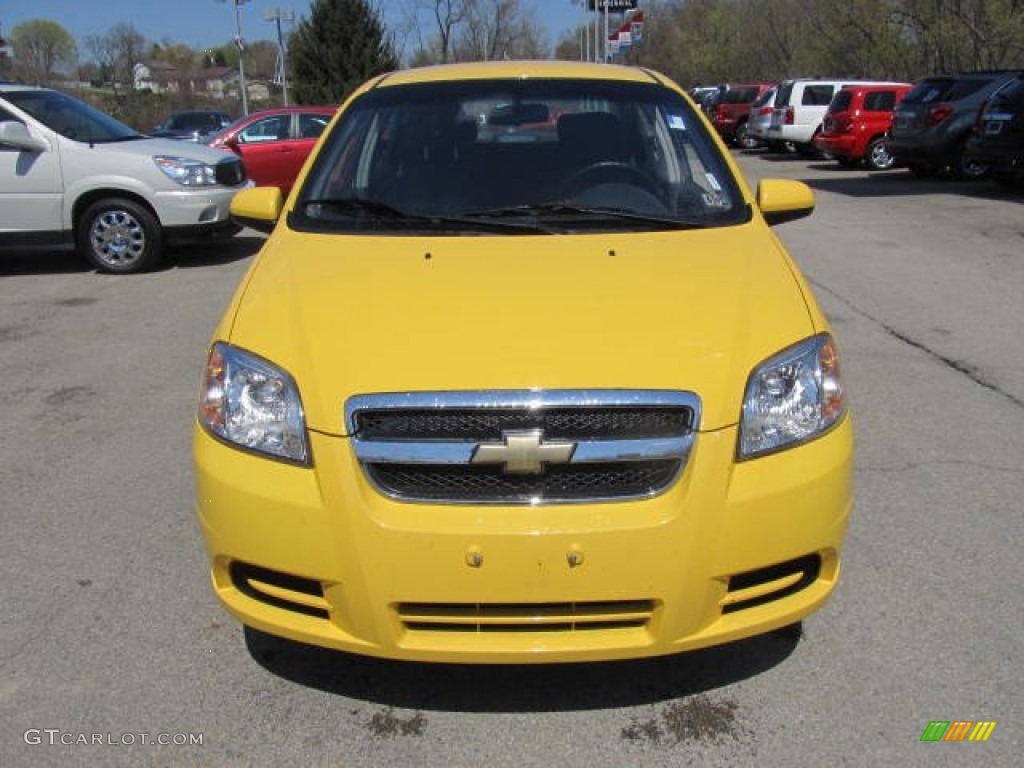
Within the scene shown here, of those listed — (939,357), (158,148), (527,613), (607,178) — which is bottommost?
(939,357)

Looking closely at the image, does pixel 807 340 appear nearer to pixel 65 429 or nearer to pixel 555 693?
pixel 555 693

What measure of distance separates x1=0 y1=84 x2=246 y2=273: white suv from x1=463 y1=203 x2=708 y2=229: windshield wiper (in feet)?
20.2

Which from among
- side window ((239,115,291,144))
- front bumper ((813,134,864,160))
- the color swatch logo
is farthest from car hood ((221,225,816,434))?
front bumper ((813,134,864,160))

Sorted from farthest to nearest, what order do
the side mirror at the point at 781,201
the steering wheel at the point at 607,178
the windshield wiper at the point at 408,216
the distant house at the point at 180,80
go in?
the distant house at the point at 180,80 → the side mirror at the point at 781,201 → the steering wheel at the point at 607,178 → the windshield wiper at the point at 408,216

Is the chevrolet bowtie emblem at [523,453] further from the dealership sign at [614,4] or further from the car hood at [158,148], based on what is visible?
the dealership sign at [614,4]

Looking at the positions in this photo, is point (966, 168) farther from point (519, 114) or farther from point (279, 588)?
point (279, 588)

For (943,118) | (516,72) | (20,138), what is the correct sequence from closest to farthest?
(516,72), (20,138), (943,118)

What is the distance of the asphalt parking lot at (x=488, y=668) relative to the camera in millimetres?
2486

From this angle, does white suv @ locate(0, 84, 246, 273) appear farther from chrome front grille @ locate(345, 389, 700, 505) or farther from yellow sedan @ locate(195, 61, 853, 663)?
chrome front grille @ locate(345, 389, 700, 505)

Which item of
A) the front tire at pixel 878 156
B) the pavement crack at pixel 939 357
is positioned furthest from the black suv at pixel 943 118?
the pavement crack at pixel 939 357

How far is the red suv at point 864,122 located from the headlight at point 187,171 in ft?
47.2

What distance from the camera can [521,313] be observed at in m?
2.56

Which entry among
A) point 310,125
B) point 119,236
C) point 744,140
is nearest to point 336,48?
point 744,140

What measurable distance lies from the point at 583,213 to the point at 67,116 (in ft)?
25.3
